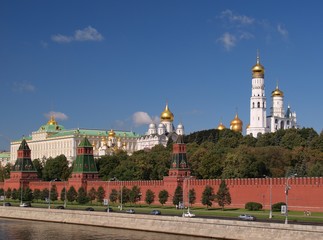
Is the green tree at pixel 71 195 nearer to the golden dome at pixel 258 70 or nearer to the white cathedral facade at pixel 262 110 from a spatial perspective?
the white cathedral facade at pixel 262 110

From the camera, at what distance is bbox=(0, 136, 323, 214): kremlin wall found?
50844 millimetres

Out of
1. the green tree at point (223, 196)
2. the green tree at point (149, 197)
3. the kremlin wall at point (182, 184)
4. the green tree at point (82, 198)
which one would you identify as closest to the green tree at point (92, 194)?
the green tree at point (82, 198)

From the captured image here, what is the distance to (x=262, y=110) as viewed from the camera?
115 metres

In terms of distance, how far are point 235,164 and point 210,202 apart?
1220 cm

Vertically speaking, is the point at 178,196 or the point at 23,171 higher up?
the point at 23,171

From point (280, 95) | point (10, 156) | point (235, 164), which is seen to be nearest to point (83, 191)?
point (235, 164)

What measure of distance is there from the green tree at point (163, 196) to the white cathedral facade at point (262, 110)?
51.4m

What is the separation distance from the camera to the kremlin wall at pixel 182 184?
167 feet

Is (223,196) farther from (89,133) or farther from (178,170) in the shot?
(89,133)

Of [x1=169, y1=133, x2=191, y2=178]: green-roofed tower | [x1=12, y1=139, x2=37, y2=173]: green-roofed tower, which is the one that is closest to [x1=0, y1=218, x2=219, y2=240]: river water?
[x1=169, y1=133, x2=191, y2=178]: green-roofed tower

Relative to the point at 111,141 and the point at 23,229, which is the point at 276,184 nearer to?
the point at 23,229

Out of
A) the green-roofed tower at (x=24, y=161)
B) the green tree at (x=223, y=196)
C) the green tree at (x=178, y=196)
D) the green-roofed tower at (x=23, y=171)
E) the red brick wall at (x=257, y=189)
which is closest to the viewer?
the red brick wall at (x=257, y=189)

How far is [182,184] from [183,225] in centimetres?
2095

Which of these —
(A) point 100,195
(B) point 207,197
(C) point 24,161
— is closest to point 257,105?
(C) point 24,161
